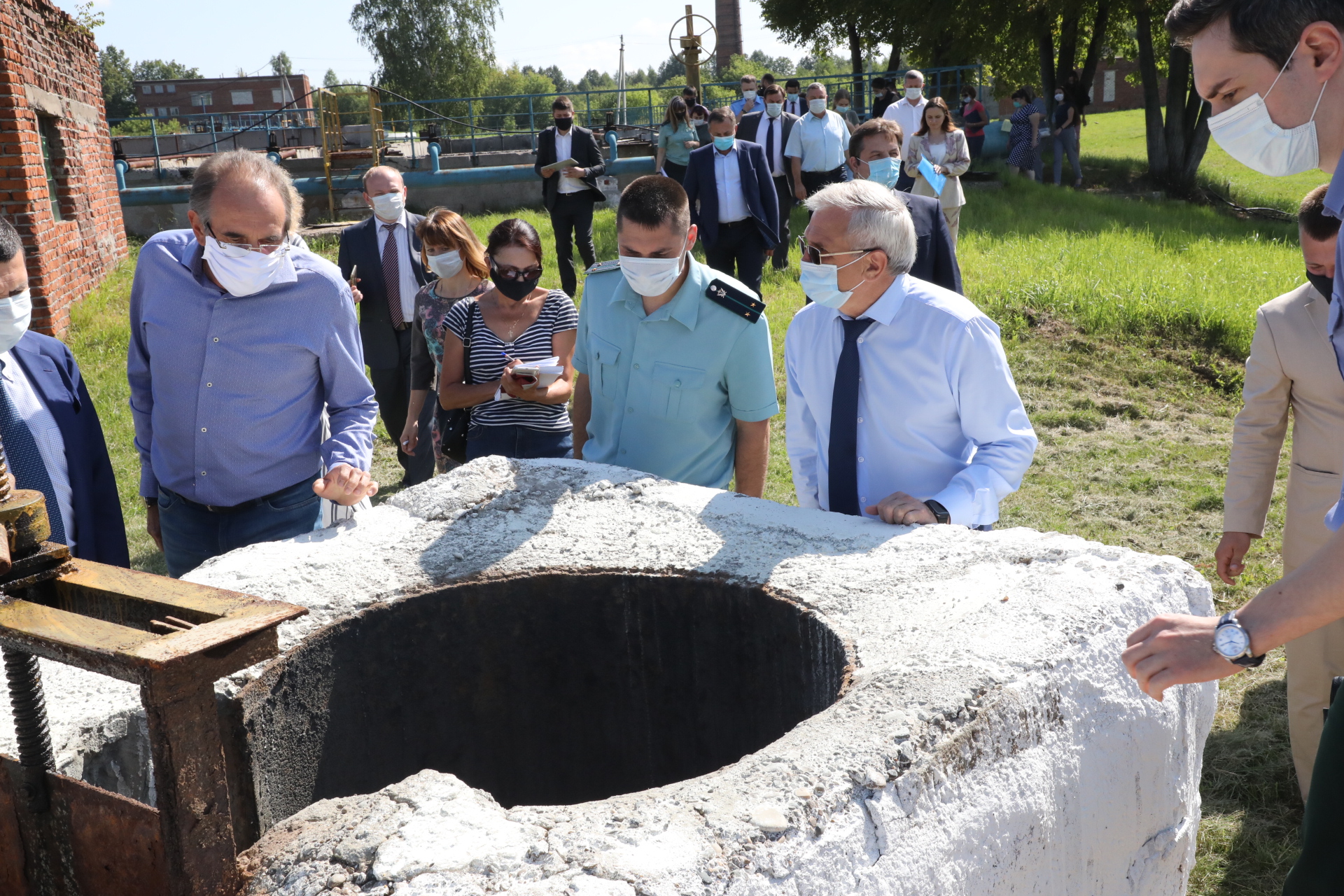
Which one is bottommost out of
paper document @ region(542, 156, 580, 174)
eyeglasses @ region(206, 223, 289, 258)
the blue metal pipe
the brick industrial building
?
eyeglasses @ region(206, 223, 289, 258)

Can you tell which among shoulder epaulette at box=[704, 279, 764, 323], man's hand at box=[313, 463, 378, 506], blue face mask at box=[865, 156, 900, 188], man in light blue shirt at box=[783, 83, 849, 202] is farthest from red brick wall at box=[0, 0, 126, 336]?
man in light blue shirt at box=[783, 83, 849, 202]

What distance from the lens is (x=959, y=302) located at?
278 cm

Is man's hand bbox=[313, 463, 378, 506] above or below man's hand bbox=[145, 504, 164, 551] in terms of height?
above

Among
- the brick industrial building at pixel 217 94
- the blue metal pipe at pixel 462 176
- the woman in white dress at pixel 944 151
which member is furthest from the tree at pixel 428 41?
the woman in white dress at pixel 944 151

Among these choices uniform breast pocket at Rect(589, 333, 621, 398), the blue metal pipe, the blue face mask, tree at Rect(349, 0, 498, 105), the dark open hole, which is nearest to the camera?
the dark open hole

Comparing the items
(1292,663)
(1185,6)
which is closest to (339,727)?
(1185,6)

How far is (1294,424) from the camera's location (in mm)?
3016

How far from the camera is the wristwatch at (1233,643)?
1.59 meters

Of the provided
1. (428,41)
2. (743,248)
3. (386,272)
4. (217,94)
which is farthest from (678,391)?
(217,94)

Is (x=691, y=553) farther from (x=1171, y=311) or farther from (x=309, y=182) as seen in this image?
(x=309, y=182)

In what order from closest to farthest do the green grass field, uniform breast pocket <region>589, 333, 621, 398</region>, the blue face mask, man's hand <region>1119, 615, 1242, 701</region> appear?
man's hand <region>1119, 615, 1242, 701</region>, uniform breast pocket <region>589, 333, 621, 398</region>, the green grass field, the blue face mask

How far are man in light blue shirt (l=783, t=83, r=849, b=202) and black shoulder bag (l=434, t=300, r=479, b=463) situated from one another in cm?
643

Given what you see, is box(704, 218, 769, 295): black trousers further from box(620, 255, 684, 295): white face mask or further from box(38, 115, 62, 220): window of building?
box(38, 115, 62, 220): window of building

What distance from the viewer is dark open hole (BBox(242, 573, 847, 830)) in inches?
89.4
